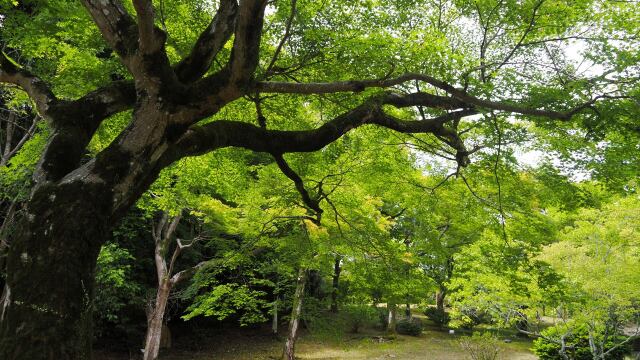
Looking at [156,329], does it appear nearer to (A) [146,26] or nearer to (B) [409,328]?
(A) [146,26]

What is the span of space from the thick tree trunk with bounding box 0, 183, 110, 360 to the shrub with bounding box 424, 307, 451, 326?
21431 mm

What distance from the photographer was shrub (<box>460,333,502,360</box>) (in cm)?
1151

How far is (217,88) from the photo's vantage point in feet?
10.8

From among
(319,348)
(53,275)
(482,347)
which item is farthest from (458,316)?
(53,275)

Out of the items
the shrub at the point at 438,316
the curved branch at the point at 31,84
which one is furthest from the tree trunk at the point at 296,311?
the shrub at the point at 438,316

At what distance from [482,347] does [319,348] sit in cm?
639

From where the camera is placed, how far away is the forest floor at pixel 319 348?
14.1 m

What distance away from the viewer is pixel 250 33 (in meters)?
2.97

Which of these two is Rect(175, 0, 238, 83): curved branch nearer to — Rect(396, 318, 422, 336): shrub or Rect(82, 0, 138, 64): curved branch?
Rect(82, 0, 138, 64): curved branch

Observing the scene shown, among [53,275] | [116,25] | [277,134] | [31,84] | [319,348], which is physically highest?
[116,25]

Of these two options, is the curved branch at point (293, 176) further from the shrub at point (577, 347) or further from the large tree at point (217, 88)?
the shrub at point (577, 347)

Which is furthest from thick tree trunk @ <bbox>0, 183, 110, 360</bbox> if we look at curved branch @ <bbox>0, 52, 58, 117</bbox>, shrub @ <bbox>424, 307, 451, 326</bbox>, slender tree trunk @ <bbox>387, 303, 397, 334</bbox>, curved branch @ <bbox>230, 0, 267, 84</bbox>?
shrub @ <bbox>424, 307, 451, 326</bbox>

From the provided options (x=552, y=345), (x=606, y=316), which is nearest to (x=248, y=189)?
(x=606, y=316)

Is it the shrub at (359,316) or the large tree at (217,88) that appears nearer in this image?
the large tree at (217,88)
